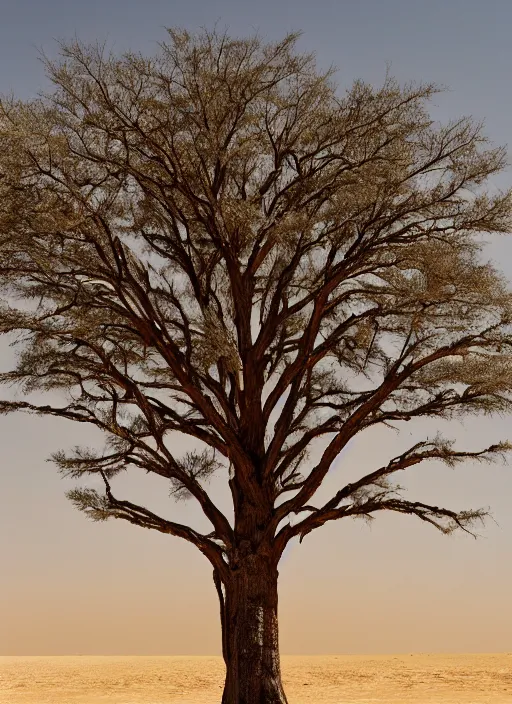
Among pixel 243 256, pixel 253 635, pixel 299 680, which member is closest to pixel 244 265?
pixel 243 256

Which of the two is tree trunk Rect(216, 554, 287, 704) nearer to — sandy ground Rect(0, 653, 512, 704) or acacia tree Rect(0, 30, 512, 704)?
acacia tree Rect(0, 30, 512, 704)

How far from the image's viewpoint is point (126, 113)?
465 inches

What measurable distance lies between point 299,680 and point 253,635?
1201 cm

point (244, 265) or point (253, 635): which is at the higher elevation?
point (244, 265)

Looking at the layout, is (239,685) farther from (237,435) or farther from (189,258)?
(189,258)

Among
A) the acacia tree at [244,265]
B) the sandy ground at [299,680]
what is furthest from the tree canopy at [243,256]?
the sandy ground at [299,680]

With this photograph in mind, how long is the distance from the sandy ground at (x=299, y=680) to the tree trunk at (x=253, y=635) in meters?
5.90

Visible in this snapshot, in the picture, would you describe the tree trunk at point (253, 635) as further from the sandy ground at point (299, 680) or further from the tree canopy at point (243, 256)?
the sandy ground at point (299, 680)

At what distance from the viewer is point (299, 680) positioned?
23391mm

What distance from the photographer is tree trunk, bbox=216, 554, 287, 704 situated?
12328 millimetres

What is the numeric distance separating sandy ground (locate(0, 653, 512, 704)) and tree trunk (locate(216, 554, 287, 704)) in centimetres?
590

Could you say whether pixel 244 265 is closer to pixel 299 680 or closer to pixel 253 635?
pixel 253 635

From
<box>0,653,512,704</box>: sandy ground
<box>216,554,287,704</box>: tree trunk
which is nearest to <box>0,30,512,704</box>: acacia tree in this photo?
<box>216,554,287,704</box>: tree trunk

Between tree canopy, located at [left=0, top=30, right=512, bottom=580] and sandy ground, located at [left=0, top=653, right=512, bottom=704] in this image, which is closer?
tree canopy, located at [left=0, top=30, right=512, bottom=580]
